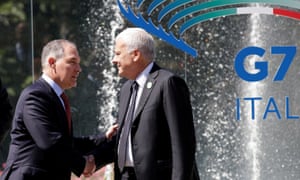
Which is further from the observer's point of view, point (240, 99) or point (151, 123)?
point (240, 99)

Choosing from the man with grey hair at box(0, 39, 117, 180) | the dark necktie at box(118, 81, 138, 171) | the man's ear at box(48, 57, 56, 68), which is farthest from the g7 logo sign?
the man's ear at box(48, 57, 56, 68)

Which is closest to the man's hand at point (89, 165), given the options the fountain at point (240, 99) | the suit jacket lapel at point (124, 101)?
the suit jacket lapel at point (124, 101)

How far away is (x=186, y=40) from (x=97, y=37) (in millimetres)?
916

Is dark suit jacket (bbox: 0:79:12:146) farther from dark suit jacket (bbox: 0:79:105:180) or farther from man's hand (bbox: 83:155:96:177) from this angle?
man's hand (bbox: 83:155:96:177)

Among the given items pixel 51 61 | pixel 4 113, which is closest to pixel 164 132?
pixel 51 61

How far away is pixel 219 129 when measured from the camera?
7898 millimetres

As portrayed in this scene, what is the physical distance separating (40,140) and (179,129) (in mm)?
745

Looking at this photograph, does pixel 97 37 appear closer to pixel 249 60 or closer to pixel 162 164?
pixel 249 60

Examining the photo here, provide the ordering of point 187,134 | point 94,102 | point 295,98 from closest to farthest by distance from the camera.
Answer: point 187,134, point 295,98, point 94,102

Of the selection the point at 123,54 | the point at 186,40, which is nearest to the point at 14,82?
the point at 186,40

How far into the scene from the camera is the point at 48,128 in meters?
4.55

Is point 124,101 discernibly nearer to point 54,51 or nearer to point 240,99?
point 54,51

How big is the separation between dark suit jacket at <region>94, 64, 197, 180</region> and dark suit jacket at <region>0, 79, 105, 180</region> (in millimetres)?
384

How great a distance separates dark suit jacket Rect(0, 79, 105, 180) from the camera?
4539mm
